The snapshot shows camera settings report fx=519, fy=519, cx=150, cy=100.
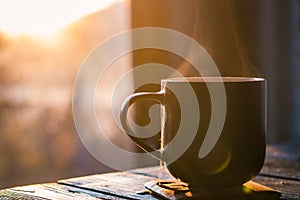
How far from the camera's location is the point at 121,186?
814mm

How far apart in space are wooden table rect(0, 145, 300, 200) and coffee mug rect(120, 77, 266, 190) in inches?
1.7

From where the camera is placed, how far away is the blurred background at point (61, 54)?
1.41 m

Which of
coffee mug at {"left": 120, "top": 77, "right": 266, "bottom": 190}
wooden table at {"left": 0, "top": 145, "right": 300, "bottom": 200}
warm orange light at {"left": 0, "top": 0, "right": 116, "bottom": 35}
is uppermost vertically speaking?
warm orange light at {"left": 0, "top": 0, "right": 116, "bottom": 35}

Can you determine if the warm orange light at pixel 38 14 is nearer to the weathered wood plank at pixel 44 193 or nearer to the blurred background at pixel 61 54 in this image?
the blurred background at pixel 61 54

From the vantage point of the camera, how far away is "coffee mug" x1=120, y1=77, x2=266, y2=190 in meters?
0.69

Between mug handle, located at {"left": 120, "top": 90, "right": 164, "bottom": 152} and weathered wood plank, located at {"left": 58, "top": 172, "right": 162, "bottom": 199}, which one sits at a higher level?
mug handle, located at {"left": 120, "top": 90, "right": 164, "bottom": 152}

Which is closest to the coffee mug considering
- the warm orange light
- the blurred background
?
the blurred background

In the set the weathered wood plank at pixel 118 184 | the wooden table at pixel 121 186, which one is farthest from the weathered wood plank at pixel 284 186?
the weathered wood plank at pixel 118 184

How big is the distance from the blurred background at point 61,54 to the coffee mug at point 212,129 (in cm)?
64

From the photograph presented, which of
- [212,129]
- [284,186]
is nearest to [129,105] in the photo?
[212,129]

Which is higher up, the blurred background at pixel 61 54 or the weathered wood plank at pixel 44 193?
the blurred background at pixel 61 54

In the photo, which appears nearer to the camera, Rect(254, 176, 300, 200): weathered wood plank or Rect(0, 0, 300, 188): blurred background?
Rect(254, 176, 300, 200): weathered wood plank

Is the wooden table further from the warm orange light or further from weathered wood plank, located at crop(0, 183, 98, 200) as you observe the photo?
the warm orange light

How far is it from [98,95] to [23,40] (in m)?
0.29
